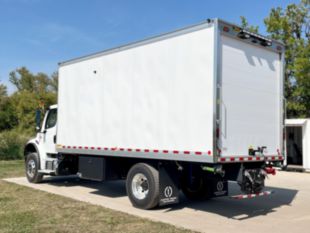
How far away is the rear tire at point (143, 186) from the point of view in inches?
330

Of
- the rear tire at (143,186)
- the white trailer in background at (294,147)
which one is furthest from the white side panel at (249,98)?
the white trailer in background at (294,147)

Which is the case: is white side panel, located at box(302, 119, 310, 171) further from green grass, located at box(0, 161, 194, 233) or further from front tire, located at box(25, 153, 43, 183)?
green grass, located at box(0, 161, 194, 233)

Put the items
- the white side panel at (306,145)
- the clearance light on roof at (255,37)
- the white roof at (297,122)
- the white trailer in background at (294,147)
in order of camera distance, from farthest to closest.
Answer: the white trailer in background at (294,147), the white roof at (297,122), the white side panel at (306,145), the clearance light on roof at (255,37)

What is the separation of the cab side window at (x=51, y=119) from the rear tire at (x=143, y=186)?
173 inches

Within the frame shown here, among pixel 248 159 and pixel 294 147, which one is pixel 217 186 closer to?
pixel 248 159

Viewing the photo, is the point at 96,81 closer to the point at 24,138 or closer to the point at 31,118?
the point at 24,138

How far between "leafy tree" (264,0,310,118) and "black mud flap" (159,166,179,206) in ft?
59.7

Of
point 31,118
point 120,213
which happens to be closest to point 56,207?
point 120,213

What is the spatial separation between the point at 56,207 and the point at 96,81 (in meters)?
3.35

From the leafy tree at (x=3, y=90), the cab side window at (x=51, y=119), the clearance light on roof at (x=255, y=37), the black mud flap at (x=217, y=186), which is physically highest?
the leafy tree at (x=3, y=90)

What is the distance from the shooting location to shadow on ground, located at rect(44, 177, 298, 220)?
8641 mm

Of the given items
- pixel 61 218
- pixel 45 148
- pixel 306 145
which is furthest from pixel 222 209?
pixel 306 145

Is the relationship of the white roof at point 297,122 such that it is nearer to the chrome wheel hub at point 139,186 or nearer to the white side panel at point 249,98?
the white side panel at point 249,98

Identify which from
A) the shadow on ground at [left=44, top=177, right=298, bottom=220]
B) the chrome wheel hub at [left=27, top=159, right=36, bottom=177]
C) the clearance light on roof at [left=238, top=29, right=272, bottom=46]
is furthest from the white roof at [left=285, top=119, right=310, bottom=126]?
the chrome wheel hub at [left=27, top=159, right=36, bottom=177]
